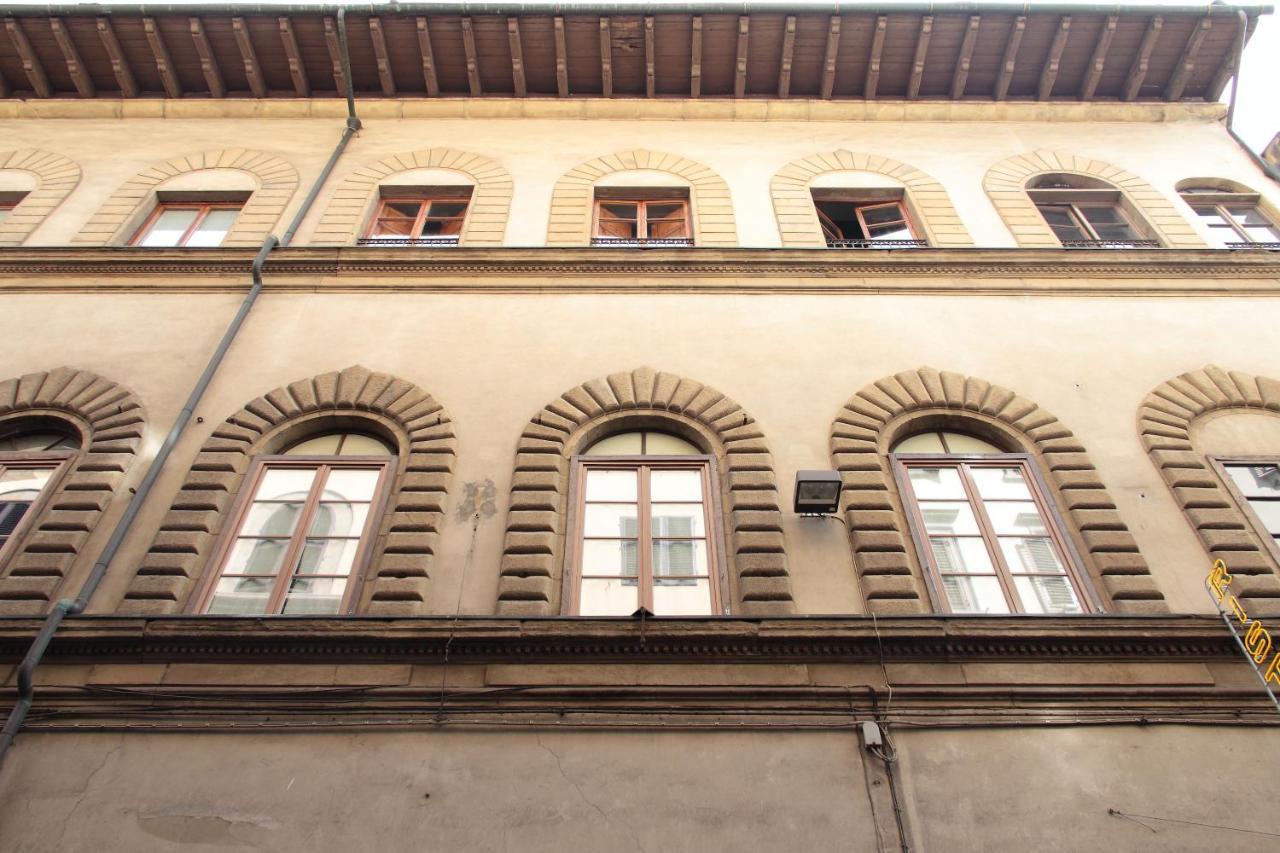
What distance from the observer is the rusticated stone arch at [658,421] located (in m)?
7.23

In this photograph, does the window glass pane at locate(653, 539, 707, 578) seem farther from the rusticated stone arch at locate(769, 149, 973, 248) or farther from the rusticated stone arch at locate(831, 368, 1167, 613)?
the rusticated stone arch at locate(769, 149, 973, 248)

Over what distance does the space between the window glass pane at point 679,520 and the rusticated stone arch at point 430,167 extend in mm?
5113

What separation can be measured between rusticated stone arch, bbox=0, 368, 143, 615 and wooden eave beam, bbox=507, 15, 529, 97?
26.5 ft

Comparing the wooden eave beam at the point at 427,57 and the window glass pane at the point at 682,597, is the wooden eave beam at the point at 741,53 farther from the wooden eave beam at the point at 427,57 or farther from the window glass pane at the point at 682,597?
Result: the window glass pane at the point at 682,597

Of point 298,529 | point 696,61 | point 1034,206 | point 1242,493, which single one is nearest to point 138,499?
point 298,529

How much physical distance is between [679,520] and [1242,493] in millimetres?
5096

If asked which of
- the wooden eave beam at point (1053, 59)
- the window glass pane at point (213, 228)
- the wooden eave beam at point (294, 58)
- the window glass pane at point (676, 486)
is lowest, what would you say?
the window glass pane at point (676, 486)

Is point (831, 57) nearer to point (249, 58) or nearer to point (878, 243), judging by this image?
point (878, 243)

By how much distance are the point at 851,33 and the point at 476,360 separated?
28.7ft

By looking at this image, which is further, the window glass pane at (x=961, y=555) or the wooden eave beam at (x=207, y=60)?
the wooden eave beam at (x=207, y=60)

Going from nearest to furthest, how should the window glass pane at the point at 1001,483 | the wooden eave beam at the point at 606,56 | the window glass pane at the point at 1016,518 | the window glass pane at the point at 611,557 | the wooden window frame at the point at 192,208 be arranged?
the window glass pane at the point at 611,557 → the window glass pane at the point at 1016,518 → the window glass pane at the point at 1001,483 → the wooden window frame at the point at 192,208 → the wooden eave beam at the point at 606,56

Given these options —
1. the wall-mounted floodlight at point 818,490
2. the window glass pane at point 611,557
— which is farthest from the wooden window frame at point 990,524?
the window glass pane at point 611,557

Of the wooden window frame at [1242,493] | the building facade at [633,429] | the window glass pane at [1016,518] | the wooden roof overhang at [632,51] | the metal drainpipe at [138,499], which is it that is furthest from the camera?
the wooden roof overhang at [632,51]

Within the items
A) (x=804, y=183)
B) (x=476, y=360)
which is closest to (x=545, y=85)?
Result: (x=804, y=183)
